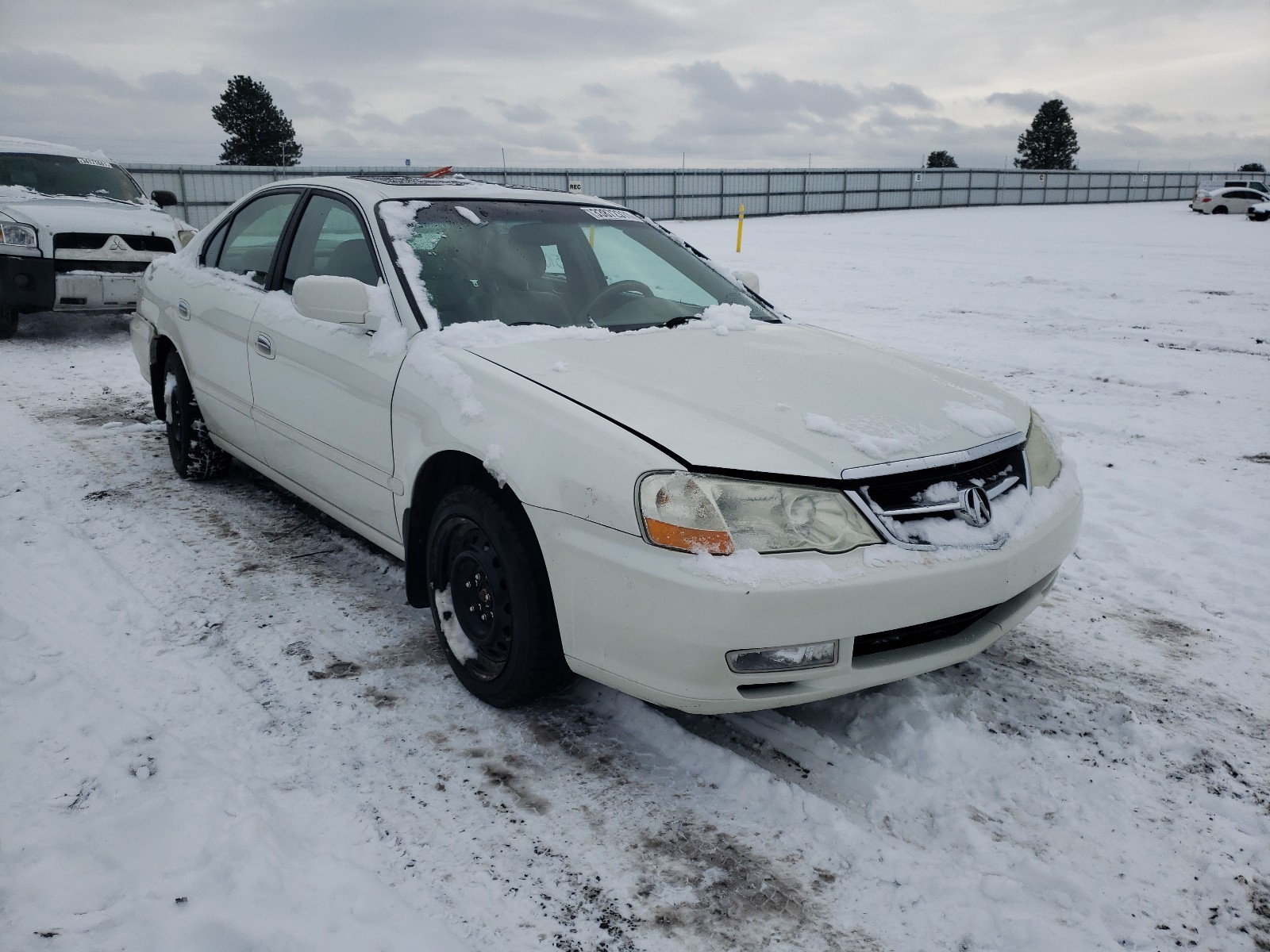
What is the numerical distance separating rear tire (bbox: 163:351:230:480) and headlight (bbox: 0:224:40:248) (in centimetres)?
443

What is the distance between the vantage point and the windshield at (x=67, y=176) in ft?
29.6

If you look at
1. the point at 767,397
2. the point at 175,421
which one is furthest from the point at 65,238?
the point at 767,397

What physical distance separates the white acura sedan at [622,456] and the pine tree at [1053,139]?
7928 cm

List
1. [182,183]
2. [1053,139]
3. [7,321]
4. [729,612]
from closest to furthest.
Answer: [729,612] < [7,321] < [182,183] < [1053,139]

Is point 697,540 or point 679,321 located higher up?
point 679,321

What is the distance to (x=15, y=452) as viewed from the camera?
17.1 feet

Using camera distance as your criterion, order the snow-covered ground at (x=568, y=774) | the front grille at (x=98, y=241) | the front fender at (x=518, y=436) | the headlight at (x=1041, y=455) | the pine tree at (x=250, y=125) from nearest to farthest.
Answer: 1. the snow-covered ground at (x=568, y=774)
2. the front fender at (x=518, y=436)
3. the headlight at (x=1041, y=455)
4. the front grille at (x=98, y=241)
5. the pine tree at (x=250, y=125)

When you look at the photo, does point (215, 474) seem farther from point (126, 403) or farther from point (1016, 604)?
point (1016, 604)

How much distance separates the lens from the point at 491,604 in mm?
2637

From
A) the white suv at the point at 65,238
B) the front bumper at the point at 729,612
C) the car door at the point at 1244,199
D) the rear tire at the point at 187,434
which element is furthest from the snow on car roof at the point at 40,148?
the car door at the point at 1244,199

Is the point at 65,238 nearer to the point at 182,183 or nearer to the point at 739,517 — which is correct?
the point at 739,517

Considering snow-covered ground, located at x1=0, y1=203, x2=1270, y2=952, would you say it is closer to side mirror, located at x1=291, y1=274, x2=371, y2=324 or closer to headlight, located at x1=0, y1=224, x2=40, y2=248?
side mirror, located at x1=291, y1=274, x2=371, y2=324

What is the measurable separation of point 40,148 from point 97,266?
2266mm

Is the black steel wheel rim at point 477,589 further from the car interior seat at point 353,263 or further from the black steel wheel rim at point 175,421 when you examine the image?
the black steel wheel rim at point 175,421
